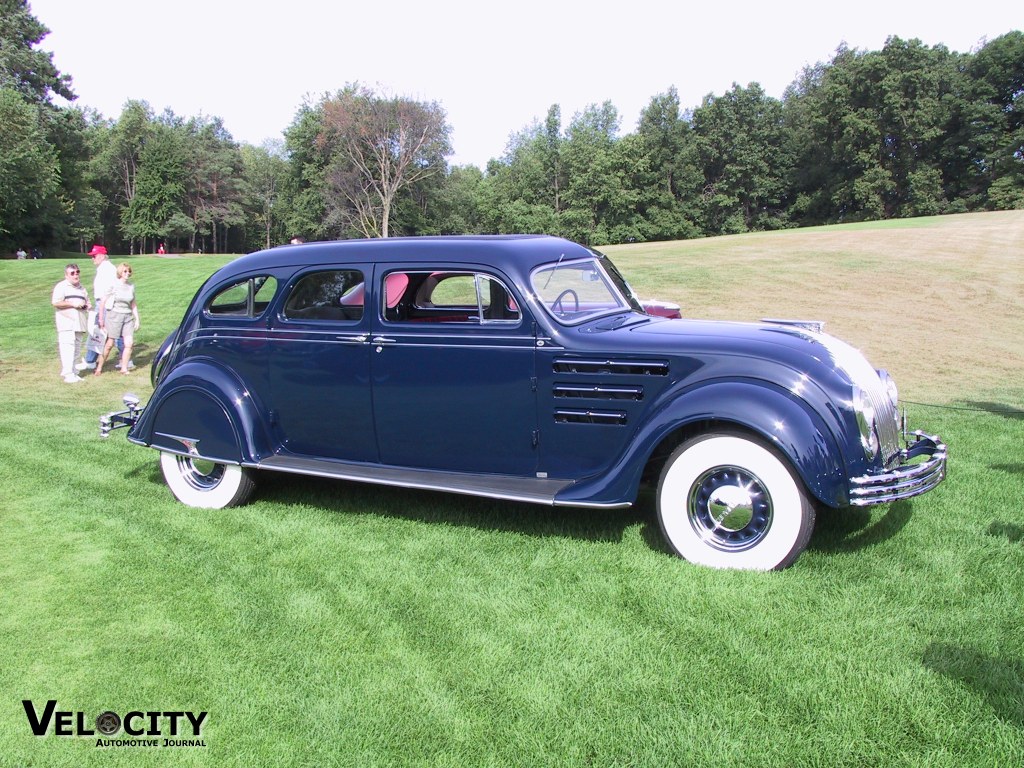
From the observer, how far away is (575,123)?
7700cm

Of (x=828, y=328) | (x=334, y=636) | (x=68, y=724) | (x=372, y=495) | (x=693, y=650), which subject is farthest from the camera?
(x=828, y=328)

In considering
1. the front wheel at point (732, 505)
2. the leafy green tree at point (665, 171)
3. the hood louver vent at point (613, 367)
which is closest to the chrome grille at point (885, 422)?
the front wheel at point (732, 505)

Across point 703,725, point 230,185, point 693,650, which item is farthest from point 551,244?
point 230,185

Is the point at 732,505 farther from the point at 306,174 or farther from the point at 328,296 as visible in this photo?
the point at 306,174

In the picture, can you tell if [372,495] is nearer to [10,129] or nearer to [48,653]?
[48,653]

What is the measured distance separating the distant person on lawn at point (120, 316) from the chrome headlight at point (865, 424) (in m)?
11.4

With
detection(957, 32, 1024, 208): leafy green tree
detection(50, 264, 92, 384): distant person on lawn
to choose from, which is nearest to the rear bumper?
detection(50, 264, 92, 384): distant person on lawn

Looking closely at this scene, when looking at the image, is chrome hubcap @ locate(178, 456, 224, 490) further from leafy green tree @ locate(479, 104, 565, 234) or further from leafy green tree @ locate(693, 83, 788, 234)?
leafy green tree @ locate(693, 83, 788, 234)

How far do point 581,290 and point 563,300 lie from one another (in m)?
0.26

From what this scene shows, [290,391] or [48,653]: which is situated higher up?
[290,391]

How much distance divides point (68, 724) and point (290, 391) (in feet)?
8.70

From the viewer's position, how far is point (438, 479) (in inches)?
188

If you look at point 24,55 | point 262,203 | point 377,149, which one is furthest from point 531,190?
point 24,55

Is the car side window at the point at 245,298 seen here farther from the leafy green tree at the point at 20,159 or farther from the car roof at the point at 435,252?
the leafy green tree at the point at 20,159
